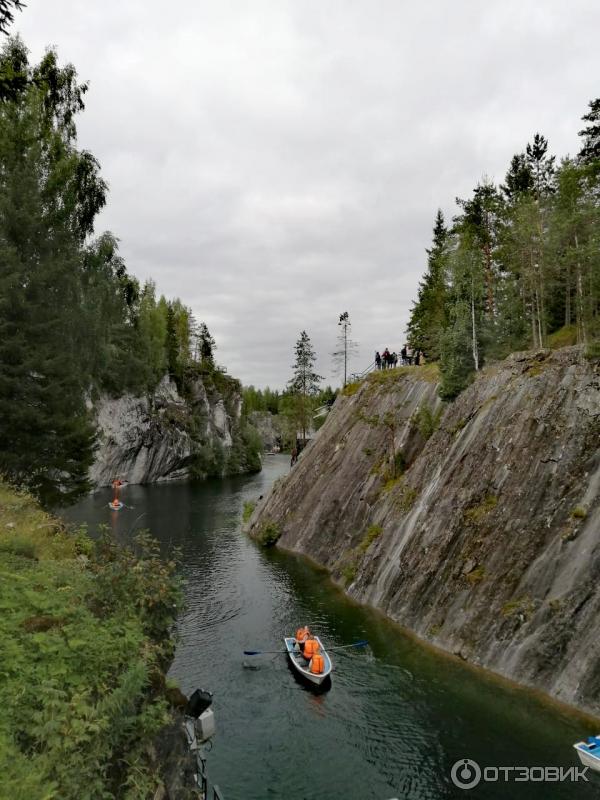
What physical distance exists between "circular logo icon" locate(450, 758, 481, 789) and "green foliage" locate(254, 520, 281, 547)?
95.3ft

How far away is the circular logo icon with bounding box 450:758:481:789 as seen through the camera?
14.3 m

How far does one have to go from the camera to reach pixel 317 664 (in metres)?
19.8

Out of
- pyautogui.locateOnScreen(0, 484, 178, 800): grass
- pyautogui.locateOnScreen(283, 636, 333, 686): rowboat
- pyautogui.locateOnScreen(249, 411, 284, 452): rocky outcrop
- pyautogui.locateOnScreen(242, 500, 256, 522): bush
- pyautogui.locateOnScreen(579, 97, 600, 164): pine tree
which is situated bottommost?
pyautogui.locateOnScreen(283, 636, 333, 686): rowboat

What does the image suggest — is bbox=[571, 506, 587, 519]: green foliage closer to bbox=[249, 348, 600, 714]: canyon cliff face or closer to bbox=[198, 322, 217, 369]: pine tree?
bbox=[249, 348, 600, 714]: canyon cliff face

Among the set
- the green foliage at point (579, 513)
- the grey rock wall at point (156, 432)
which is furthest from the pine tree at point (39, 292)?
the grey rock wall at point (156, 432)

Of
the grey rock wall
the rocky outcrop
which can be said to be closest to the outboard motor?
the grey rock wall

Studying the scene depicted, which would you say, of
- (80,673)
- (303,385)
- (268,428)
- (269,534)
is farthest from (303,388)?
(268,428)

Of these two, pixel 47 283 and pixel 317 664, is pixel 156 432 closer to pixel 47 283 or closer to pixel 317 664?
pixel 47 283

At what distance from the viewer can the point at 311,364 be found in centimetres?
7762

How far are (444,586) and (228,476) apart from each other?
80.7m

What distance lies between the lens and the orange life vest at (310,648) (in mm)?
20837

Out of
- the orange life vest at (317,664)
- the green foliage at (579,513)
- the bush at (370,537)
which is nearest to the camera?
the green foliage at (579,513)

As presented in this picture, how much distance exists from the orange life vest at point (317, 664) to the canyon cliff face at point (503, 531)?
602 centimetres

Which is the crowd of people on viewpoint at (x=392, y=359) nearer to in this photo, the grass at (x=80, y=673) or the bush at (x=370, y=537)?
the bush at (x=370, y=537)
